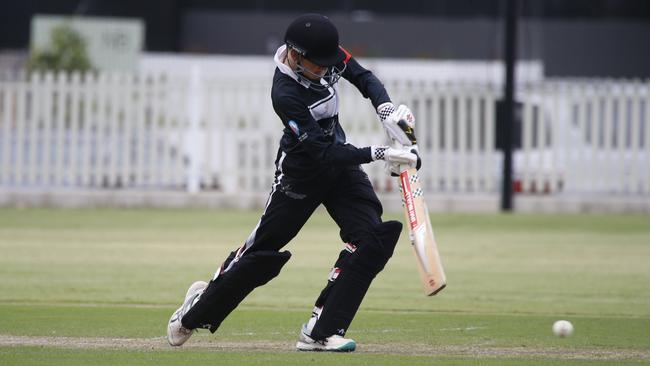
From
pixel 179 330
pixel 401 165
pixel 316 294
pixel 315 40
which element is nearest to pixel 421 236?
pixel 401 165

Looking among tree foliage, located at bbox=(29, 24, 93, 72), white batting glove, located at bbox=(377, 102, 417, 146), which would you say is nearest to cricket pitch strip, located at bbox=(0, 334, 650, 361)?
white batting glove, located at bbox=(377, 102, 417, 146)

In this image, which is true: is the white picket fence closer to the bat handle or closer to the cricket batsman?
the cricket batsman

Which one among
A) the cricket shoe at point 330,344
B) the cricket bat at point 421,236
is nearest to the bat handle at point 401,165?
the cricket bat at point 421,236

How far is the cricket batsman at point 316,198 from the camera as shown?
23.6ft

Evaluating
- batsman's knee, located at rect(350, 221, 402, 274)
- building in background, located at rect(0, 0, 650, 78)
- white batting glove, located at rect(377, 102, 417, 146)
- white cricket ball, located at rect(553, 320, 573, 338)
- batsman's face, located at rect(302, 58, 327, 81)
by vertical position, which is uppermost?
batsman's face, located at rect(302, 58, 327, 81)

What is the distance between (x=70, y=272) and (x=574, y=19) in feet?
85.1

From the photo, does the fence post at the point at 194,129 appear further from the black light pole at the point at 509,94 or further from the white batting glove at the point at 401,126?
the white batting glove at the point at 401,126

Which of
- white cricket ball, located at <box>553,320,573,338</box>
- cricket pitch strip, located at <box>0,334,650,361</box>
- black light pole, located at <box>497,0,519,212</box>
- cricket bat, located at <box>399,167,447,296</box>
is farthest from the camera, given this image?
black light pole, located at <box>497,0,519,212</box>

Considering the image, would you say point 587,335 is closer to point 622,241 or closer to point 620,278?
point 620,278

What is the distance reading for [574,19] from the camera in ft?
116

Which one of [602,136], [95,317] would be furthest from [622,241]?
[95,317]

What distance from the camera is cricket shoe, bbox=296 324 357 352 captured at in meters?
7.37

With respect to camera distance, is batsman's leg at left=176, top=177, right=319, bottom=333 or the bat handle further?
batsman's leg at left=176, top=177, right=319, bottom=333

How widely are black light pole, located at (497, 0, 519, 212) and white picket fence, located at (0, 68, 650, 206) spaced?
2.11 ft
